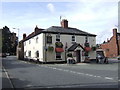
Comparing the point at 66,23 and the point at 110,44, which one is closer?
the point at 66,23

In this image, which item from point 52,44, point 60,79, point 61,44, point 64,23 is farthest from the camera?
point 64,23

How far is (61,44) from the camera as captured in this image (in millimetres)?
34719

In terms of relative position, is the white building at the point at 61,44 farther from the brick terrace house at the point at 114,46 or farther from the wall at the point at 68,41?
the brick terrace house at the point at 114,46

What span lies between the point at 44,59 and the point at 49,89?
23.6 meters

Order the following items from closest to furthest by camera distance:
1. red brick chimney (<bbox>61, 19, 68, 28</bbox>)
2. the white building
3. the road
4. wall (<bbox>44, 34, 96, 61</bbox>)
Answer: the road
the white building
wall (<bbox>44, 34, 96, 61</bbox>)
red brick chimney (<bbox>61, 19, 68, 28</bbox>)

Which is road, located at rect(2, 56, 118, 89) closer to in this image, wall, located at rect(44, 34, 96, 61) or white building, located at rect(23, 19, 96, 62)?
white building, located at rect(23, 19, 96, 62)

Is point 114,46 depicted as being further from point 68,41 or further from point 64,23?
point 68,41

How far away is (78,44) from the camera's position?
1369 inches

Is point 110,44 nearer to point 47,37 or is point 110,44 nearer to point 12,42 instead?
point 47,37

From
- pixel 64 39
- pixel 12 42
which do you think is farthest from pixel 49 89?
pixel 12 42

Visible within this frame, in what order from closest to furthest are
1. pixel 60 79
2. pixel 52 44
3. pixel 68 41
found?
1. pixel 60 79
2. pixel 52 44
3. pixel 68 41

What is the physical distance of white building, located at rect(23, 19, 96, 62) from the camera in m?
33.7

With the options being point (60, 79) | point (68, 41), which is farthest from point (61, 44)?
point (60, 79)

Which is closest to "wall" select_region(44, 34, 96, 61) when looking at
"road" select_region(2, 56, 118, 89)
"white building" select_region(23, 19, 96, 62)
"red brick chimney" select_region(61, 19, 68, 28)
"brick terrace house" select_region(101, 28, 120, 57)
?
"white building" select_region(23, 19, 96, 62)
